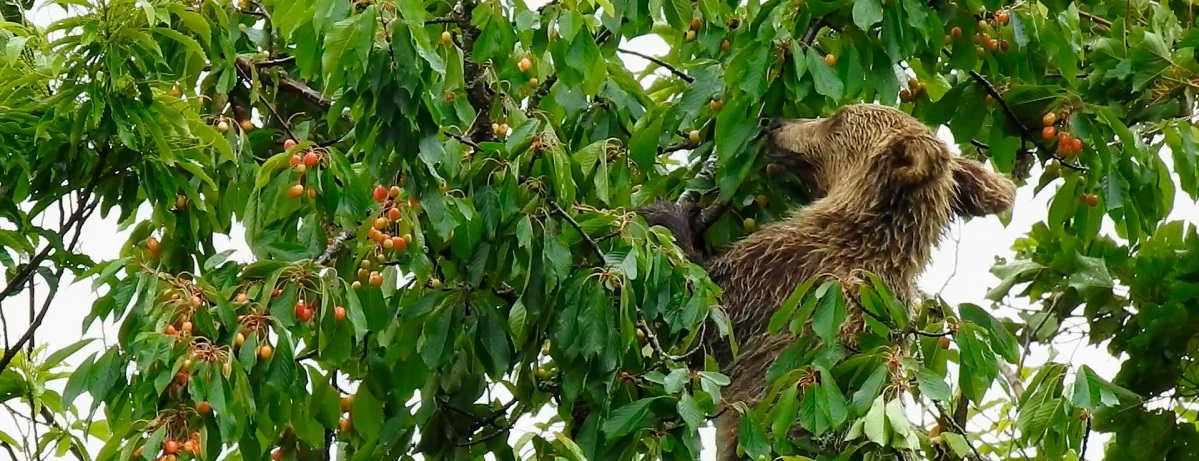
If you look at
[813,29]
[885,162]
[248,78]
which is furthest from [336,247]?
[885,162]

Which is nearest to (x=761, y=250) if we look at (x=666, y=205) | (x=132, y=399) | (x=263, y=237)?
(x=666, y=205)

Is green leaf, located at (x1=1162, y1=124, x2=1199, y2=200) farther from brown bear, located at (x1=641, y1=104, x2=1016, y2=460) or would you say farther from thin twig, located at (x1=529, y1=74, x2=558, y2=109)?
thin twig, located at (x1=529, y1=74, x2=558, y2=109)

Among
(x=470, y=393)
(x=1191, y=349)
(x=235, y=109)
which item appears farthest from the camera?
(x=1191, y=349)

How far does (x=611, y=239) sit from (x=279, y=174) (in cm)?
88

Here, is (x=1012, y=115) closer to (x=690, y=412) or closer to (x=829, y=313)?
(x=829, y=313)

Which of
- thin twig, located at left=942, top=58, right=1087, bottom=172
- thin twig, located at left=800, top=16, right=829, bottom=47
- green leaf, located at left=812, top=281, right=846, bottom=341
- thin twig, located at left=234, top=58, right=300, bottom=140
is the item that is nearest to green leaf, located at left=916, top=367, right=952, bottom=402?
green leaf, located at left=812, top=281, right=846, bottom=341

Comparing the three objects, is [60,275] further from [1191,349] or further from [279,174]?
[1191,349]

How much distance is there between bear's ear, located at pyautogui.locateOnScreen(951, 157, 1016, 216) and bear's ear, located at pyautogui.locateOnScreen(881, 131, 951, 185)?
0.15m

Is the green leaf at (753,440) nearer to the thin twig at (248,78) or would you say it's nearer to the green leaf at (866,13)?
the green leaf at (866,13)

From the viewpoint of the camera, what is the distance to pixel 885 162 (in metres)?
5.93

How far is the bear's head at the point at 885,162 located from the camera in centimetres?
582

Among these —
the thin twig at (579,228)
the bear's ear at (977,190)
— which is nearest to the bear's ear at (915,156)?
the bear's ear at (977,190)

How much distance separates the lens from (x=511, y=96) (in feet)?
15.5

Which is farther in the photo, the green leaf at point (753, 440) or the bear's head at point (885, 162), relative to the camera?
the bear's head at point (885, 162)
